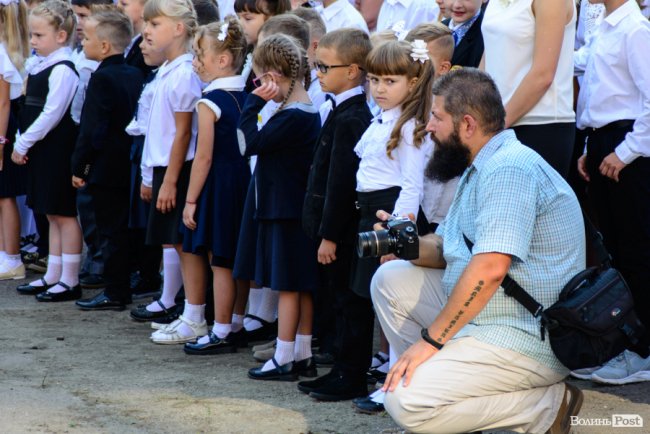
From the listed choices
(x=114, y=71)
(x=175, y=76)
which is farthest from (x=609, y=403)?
(x=114, y=71)

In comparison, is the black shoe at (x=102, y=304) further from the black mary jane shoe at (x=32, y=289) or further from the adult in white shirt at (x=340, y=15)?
the adult in white shirt at (x=340, y=15)

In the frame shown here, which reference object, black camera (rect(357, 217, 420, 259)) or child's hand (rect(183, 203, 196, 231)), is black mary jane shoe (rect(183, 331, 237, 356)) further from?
black camera (rect(357, 217, 420, 259))

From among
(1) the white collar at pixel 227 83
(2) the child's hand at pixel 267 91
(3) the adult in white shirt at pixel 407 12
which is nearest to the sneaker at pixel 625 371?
(2) the child's hand at pixel 267 91

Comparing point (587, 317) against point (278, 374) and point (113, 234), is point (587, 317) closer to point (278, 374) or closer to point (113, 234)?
point (278, 374)

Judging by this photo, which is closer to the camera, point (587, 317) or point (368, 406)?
point (587, 317)

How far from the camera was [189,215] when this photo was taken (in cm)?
596

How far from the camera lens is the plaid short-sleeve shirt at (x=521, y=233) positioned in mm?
3771

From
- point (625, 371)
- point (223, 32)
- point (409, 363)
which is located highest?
point (223, 32)

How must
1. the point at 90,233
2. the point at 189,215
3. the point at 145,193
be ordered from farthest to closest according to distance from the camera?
1. the point at 90,233
2. the point at 145,193
3. the point at 189,215

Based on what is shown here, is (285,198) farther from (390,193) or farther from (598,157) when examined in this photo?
(598,157)

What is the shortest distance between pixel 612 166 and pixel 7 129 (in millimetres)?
4982

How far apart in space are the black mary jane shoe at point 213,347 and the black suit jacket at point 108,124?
1.58 m

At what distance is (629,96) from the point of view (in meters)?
5.14

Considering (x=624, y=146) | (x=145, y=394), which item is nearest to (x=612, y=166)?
(x=624, y=146)
